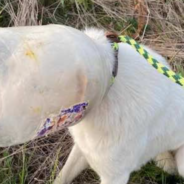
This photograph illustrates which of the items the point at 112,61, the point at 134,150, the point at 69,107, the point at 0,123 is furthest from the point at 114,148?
the point at 0,123

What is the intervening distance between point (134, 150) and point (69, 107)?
23.3 inches

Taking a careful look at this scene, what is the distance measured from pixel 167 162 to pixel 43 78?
1.26 meters

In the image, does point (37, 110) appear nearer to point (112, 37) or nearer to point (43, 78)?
point (43, 78)

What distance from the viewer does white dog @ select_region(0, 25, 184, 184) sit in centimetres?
98

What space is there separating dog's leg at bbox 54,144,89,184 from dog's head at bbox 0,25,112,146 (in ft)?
3.06

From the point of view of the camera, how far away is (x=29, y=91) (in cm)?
98

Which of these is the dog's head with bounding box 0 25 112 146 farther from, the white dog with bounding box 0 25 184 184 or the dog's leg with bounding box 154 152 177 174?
the dog's leg with bounding box 154 152 177 174

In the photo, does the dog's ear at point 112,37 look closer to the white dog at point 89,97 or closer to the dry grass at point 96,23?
the white dog at point 89,97

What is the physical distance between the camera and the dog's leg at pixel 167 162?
207 cm

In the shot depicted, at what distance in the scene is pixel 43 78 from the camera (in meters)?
0.99

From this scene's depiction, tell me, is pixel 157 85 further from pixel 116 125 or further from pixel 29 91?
pixel 29 91

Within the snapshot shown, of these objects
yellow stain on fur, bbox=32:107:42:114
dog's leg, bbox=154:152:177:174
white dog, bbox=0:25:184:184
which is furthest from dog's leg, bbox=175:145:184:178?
yellow stain on fur, bbox=32:107:42:114

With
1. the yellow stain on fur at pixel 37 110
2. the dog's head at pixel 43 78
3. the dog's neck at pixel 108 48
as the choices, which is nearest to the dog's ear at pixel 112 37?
the dog's neck at pixel 108 48

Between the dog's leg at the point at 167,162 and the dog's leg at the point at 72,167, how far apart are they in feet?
1.14
